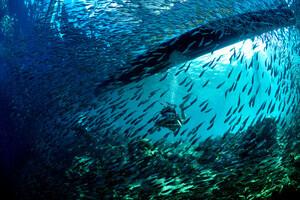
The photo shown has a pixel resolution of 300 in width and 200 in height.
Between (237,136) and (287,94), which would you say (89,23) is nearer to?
(237,136)

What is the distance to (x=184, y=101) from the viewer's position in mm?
2463

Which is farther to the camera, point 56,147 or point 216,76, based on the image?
point 56,147

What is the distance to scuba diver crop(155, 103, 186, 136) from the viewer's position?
2.37 metres

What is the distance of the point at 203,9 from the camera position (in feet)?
8.01

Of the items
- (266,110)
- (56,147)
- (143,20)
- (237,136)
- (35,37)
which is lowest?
(56,147)

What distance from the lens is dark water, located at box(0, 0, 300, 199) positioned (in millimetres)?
2385

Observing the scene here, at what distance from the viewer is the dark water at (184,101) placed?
7.82 ft

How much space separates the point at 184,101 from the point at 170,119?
227 millimetres

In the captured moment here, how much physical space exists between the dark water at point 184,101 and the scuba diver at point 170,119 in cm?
1

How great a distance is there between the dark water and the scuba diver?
0.01m

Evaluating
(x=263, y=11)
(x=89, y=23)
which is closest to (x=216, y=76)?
(x=263, y=11)

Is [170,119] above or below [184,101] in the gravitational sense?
below

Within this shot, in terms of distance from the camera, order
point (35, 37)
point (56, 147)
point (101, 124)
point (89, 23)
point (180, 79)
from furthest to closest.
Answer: point (35, 37), point (56, 147), point (89, 23), point (101, 124), point (180, 79)

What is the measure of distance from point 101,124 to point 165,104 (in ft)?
2.34
